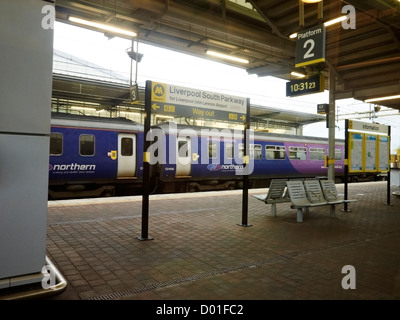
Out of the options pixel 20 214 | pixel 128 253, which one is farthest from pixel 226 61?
pixel 20 214

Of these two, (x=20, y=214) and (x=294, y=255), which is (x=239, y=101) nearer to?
(x=294, y=255)

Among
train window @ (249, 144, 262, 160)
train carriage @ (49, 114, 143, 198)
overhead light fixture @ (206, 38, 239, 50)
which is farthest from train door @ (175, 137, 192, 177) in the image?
overhead light fixture @ (206, 38, 239, 50)

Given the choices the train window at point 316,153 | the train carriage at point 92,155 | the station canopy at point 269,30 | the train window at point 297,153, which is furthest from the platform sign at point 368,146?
the train window at point 316,153

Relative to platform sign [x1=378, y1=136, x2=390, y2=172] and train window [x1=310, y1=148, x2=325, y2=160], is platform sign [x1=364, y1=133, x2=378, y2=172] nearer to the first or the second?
platform sign [x1=378, y1=136, x2=390, y2=172]

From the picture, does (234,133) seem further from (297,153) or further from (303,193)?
(303,193)

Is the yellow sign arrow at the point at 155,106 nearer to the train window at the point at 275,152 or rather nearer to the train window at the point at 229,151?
the train window at the point at 229,151

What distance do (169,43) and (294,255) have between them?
8.62m

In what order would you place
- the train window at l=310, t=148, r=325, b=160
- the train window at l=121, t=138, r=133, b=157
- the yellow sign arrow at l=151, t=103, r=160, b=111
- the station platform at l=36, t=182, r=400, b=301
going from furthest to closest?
the train window at l=310, t=148, r=325, b=160
the train window at l=121, t=138, r=133, b=157
the yellow sign arrow at l=151, t=103, r=160, b=111
the station platform at l=36, t=182, r=400, b=301

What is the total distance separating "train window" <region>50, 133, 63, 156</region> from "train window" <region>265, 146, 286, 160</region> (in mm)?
9773

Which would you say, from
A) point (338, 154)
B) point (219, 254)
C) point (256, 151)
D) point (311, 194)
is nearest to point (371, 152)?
point (311, 194)

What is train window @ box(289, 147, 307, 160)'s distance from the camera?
17.2 meters

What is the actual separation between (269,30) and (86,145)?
734 centimetres

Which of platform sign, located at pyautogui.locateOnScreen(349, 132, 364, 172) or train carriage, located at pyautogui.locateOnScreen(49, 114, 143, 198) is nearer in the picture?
platform sign, located at pyautogui.locateOnScreen(349, 132, 364, 172)

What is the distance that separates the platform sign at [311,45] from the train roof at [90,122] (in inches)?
272
